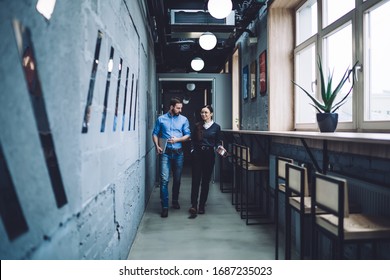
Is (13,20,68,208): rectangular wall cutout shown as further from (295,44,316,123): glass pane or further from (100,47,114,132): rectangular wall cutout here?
(295,44,316,123): glass pane

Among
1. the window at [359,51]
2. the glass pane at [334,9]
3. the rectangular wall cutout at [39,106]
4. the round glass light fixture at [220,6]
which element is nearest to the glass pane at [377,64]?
the window at [359,51]

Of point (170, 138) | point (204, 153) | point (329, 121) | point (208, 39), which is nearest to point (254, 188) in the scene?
point (204, 153)

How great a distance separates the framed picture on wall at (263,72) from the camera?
4.64m

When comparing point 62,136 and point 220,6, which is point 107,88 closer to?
point 62,136

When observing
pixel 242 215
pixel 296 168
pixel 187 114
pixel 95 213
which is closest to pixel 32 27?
pixel 95 213

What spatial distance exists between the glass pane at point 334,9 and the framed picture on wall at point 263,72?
4.06ft

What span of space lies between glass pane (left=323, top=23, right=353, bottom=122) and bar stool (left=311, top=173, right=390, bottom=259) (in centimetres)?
129

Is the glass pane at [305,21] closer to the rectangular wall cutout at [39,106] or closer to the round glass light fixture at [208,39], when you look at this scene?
the round glass light fixture at [208,39]

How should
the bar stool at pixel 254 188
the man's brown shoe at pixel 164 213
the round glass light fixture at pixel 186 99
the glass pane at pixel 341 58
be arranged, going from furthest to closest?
the round glass light fixture at pixel 186 99 → the man's brown shoe at pixel 164 213 → the bar stool at pixel 254 188 → the glass pane at pixel 341 58

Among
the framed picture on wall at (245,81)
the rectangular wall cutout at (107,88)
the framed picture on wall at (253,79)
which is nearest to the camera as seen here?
the rectangular wall cutout at (107,88)

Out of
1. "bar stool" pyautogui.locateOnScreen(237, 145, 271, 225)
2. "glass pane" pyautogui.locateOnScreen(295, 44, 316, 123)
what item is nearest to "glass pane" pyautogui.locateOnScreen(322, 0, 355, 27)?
"glass pane" pyautogui.locateOnScreen(295, 44, 316, 123)

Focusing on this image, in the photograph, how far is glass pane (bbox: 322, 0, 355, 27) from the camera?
2.93 metres

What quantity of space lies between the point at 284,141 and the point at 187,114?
10269 millimetres

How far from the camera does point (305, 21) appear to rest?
4.21 meters
